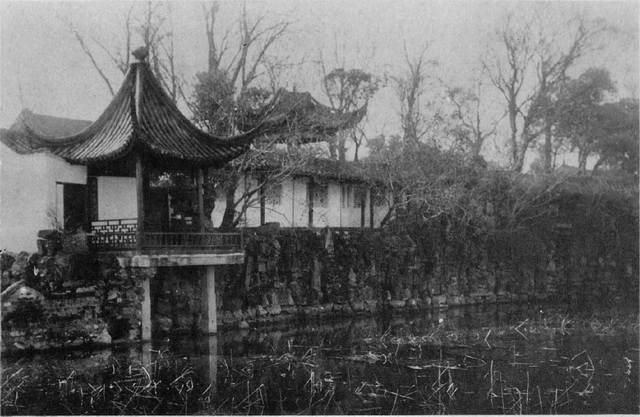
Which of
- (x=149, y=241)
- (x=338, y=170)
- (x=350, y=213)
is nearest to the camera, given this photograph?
(x=149, y=241)

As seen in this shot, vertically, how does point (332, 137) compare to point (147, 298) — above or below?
above

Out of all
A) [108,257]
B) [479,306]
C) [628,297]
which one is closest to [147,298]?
[108,257]

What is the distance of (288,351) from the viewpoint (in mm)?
16844

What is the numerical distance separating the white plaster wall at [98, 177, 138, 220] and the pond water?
13.4 ft

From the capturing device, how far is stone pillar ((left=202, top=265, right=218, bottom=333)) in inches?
747

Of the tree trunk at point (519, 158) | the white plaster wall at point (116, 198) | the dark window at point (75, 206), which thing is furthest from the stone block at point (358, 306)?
the tree trunk at point (519, 158)

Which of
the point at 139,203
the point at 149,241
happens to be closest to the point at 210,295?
the point at 149,241

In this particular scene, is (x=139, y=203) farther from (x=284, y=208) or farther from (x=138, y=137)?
(x=284, y=208)

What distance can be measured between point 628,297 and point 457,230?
886 centimetres

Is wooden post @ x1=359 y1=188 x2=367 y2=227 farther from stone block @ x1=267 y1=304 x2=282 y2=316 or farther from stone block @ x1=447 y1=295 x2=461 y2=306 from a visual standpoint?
stone block @ x1=267 y1=304 x2=282 y2=316

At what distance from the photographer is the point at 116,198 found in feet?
62.9

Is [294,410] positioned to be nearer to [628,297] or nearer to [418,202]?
[418,202]

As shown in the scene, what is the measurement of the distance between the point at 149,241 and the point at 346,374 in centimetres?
635

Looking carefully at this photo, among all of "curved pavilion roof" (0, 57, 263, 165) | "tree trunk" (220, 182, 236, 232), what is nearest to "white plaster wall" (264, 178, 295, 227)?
"tree trunk" (220, 182, 236, 232)
